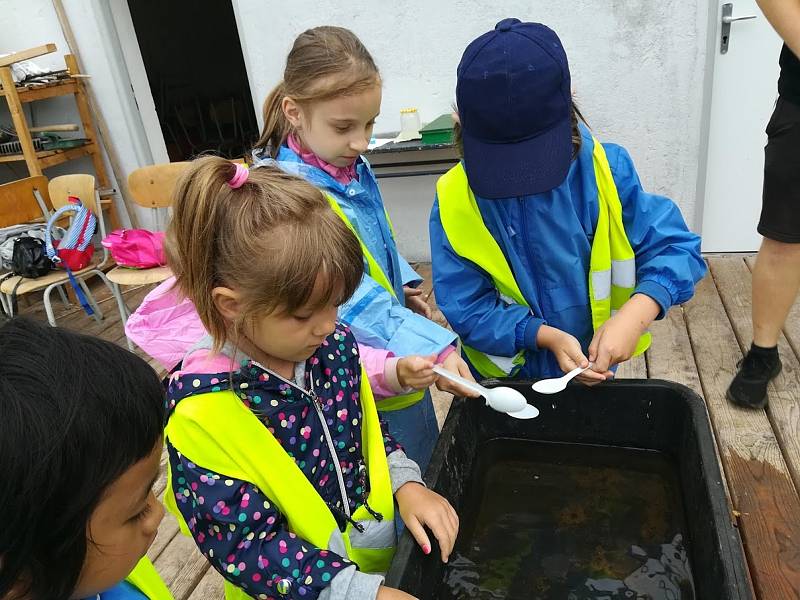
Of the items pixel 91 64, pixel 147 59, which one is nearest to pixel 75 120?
pixel 91 64

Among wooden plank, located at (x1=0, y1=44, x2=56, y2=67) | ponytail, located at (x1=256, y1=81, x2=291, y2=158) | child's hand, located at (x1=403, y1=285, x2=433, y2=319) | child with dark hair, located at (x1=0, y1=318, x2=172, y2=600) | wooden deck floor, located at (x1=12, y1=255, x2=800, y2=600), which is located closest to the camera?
child with dark hair, located at (x1=0, y1=318, x2=172, y2=600)

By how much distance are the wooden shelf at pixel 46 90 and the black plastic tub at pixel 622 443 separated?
3.58 metres

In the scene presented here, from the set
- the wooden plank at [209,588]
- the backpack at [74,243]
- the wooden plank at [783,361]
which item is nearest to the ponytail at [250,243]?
the wooden plank at [209,588]

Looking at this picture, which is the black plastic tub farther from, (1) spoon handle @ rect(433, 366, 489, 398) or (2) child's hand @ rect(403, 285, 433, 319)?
(2) child's hand @ rect(403, 285, 433, 319)

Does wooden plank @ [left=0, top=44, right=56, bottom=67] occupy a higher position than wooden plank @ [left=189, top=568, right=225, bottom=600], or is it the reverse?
wooden plank @ [left=0, top=44, right=56, bottom=67]

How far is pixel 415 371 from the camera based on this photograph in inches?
38.3

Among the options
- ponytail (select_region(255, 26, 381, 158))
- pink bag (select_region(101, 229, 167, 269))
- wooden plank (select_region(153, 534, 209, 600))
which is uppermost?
ponytail (select_region(255, 26, 381, 158))

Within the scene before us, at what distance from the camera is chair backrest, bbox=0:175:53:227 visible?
320cm

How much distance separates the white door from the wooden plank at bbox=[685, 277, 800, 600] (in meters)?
0.84

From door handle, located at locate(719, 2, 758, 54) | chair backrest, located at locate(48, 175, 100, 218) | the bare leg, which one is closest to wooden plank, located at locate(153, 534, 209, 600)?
the bare leg

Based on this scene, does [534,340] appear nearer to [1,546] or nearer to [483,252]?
[483,252]

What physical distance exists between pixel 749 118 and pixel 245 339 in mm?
2724

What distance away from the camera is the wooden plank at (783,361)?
1684 mm

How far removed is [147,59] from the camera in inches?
246
